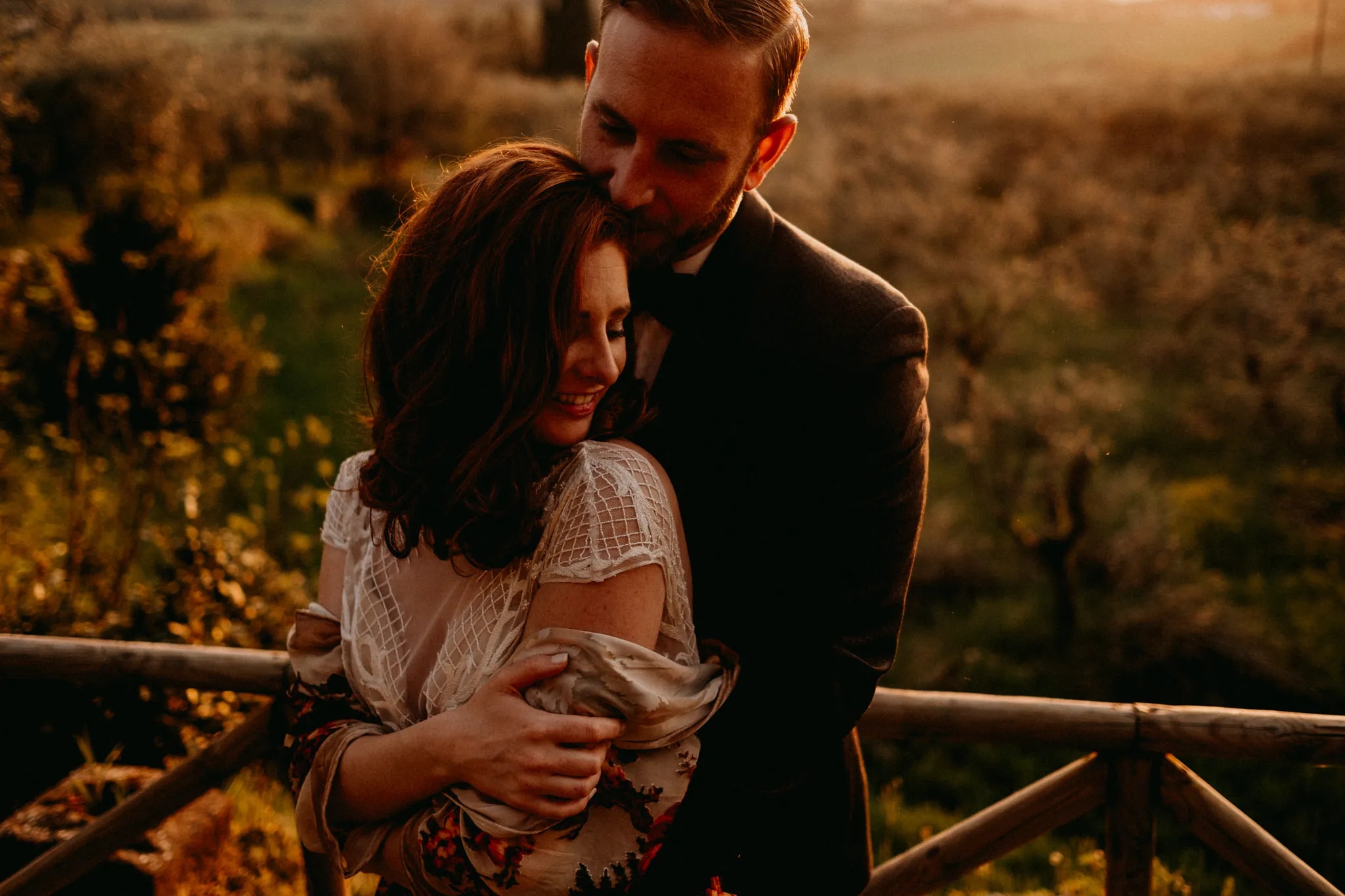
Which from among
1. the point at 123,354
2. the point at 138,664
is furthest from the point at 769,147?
the point at 123,354

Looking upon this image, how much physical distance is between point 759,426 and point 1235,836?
147 centimetres

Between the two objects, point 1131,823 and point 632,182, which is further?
point 1131,823

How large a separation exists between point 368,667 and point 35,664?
56.3 inches

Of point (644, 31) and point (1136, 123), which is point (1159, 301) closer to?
point (1136, 123)

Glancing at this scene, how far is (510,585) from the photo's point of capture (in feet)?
5.27

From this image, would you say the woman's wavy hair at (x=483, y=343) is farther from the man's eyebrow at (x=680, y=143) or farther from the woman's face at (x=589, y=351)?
the man's eyebrow at (x=680, y=143)

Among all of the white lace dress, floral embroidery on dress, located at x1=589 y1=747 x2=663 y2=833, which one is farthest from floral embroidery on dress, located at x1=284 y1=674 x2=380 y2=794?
floral embroidery on dress, located at x1=589 y1=747 x2=663 y2=833

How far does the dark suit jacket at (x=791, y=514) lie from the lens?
5.83 ft

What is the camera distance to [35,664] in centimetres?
256

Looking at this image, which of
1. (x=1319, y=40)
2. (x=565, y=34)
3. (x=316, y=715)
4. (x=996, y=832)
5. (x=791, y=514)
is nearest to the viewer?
(x=316, y=715)

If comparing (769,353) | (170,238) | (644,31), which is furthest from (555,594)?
(170,238)

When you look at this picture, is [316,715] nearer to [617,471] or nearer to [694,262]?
[617,471]

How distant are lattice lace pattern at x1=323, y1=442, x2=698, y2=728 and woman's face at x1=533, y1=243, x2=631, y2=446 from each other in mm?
64

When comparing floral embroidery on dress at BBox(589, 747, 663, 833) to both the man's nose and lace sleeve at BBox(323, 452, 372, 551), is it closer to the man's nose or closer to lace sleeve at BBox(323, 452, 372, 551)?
lace sleeve at BBox(323, 452, 372, 551)
